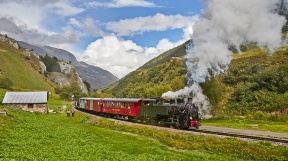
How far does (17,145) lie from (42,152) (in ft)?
10.1

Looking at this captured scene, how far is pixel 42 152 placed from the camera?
20.7 metres

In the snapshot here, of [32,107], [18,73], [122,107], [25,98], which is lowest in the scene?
[32,107]

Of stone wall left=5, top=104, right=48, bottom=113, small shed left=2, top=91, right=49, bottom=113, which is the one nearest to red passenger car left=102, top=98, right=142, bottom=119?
stone wall left=5, top=104, right=48, bottom=113

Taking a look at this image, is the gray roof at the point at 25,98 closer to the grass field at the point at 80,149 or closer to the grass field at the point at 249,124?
the grass field at the point at 249,124

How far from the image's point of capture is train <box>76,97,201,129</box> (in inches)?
1486

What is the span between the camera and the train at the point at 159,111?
37.8 metres

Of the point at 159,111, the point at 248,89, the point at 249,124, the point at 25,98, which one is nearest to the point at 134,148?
the point at 159,111

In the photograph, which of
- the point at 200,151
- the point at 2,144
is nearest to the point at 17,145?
the point at 2,144

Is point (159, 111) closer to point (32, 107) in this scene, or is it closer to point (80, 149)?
point (80, 149)

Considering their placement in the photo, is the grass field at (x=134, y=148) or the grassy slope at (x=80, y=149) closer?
the grassy slope at (x=80, y=149)

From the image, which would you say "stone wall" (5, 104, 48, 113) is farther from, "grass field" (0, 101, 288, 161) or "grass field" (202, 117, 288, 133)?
"grass field" (0, 101, 288, 161)

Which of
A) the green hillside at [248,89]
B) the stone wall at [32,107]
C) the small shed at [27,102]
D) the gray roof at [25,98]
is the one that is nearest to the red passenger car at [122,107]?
the green hillside at [248,89]

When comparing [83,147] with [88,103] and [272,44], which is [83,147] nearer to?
[272,44]

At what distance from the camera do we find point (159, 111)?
41812 mm
